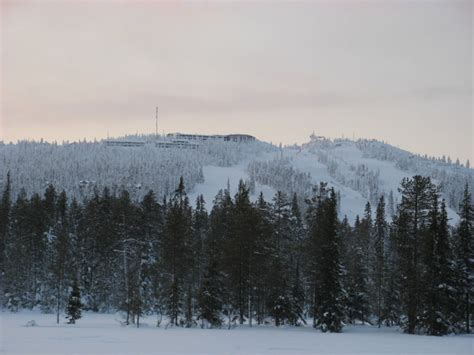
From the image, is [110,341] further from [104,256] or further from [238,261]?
[104,256]

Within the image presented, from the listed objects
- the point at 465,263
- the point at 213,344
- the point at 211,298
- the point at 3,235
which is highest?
the point at 465,263

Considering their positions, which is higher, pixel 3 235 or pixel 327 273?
pixel 3 235

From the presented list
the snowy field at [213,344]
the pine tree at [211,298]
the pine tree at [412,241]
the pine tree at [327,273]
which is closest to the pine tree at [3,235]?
the pine tree at [211,298]

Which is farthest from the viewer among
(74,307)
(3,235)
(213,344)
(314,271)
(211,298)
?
(3,235)

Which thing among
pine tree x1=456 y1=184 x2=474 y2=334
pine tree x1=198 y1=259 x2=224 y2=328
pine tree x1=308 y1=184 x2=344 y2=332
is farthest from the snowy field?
pine tree x1=456 y1=184 x2=474 y2=334

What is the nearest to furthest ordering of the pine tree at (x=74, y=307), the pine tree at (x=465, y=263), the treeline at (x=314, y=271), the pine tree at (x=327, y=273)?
the treeline at (x=314, y=271) < the pine tree at (x=327, y=273) < the pine tree at (x=465, y=263) < the pine tree at (x=74, y=307)

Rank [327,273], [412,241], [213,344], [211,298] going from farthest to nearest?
[412,241] < [327,273] < [211,298] < [213,344]

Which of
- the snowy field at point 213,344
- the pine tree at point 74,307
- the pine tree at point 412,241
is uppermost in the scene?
the pine tree at point 412,241

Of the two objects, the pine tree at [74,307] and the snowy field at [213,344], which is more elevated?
the snowy field at [213,344]

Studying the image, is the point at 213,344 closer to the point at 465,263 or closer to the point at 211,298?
the point at 211,298

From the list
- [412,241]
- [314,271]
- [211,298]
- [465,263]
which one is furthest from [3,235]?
[465,263]

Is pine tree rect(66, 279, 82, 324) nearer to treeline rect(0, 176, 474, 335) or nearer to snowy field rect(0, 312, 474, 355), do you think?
treeline rect(0, 176, 474, 335)

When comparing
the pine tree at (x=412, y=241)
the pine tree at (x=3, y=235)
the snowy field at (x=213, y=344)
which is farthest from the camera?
the pine tree at (x=3, y=235)

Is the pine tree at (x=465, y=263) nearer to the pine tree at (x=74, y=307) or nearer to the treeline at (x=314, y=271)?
the treeline at (x=314, y=271)
